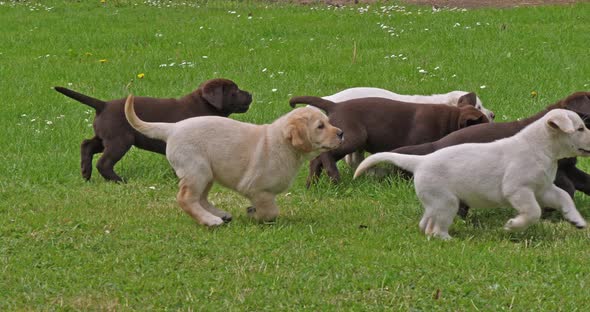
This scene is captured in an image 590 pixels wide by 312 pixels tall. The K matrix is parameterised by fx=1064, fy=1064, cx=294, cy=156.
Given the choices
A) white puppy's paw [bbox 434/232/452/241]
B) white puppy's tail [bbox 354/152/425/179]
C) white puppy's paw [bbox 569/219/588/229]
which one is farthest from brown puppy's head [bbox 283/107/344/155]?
white puppy's paw [bbox 569/219/588/229]

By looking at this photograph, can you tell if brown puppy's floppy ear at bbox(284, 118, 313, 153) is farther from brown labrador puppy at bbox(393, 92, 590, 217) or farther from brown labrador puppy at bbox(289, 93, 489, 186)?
brown labrador puppy at bbox(289, 93, 489, 186)

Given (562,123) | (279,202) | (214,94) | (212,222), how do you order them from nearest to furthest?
(562,123) → (212,222) → (279,202) → (214,94)

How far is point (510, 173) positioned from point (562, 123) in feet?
1.55

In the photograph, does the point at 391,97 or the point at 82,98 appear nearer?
the point at 82,98

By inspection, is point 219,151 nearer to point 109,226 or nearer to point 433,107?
point 109,226

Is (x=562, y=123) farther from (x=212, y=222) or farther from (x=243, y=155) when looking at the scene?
(x=212, y=222)

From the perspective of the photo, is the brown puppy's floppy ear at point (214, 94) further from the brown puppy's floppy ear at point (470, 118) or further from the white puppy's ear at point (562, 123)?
the white puppy's ear at point (562, 123)

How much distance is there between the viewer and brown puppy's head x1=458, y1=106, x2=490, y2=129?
908 cm

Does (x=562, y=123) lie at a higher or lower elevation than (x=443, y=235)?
higher

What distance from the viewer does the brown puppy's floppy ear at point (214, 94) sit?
32.3 feet

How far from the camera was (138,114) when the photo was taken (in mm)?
9500

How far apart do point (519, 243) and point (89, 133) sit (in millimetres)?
5693

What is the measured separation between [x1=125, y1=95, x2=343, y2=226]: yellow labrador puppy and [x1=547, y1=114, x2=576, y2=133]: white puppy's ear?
59.3 inches

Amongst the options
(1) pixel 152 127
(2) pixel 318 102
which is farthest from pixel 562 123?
(1) pixel 152 127
